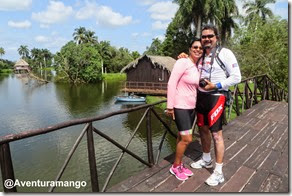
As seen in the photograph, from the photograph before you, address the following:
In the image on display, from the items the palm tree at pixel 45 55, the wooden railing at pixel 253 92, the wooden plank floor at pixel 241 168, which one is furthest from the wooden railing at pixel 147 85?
the palm tree at pixel 45 55

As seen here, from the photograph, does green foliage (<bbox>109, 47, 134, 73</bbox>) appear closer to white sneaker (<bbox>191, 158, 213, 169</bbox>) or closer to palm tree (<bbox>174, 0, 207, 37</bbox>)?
palm tree (<bbox>174, 0, 207, 37</bbox>)

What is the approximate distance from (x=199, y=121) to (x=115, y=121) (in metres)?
16.0

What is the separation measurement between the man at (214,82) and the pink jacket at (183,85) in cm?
15

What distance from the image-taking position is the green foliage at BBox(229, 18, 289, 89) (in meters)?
14.5

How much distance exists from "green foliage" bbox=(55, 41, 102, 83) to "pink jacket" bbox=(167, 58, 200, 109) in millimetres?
45920

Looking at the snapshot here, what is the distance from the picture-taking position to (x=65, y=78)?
168 feet

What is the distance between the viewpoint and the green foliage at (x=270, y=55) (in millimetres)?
14547

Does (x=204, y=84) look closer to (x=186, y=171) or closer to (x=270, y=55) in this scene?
(x=186, y=171)

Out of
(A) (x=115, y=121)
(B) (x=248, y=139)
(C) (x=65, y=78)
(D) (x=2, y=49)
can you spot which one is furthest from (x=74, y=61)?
(D) (x=2, y=49)

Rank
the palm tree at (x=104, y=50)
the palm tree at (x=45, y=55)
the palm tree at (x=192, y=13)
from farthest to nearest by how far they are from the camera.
Answer: 1. the palm tree at (x=45, y=55)
2. the palm tree at (x=104, y=50)
3. the palm tree at (x=192, y=13)

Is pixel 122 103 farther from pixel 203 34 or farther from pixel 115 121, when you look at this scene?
pixel 203 34

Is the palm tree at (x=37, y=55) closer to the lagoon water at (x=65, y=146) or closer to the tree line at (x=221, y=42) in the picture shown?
the tree line at (x=221, y=42)

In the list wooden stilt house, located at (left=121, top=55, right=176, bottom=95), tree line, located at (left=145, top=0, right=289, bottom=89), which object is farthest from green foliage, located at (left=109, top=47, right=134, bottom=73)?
wooden stilt house, located at (left=121, top=55, right=176, bottom=95)

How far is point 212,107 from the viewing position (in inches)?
128
